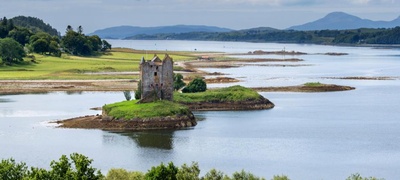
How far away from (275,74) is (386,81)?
23839 millimetres

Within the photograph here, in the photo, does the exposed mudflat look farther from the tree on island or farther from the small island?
the tree on island

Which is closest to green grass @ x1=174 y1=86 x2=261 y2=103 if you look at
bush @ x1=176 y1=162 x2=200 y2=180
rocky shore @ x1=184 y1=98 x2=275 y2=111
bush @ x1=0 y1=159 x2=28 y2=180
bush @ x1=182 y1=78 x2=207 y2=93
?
rocky shore @ x1=184 y1=98 x2=275 y2=111

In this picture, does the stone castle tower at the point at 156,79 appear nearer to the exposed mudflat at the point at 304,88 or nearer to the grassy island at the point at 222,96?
the grassy island at the point at 222,96

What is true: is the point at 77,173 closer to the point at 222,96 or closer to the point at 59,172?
the point at 59,172

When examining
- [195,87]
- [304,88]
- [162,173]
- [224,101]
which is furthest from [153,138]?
[304,88]

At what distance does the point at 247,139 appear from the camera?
218ft

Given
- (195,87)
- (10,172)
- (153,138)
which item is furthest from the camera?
(195,87)

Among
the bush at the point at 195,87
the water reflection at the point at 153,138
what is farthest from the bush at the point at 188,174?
the bush at the point at 195,87

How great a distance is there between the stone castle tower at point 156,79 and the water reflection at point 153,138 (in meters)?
6.92

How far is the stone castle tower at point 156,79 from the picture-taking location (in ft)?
254

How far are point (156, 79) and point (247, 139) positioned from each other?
50.7 feet

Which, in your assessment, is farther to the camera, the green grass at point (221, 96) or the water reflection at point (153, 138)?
the green grass at point (221, 96)

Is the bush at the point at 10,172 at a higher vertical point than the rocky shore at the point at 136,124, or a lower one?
higher

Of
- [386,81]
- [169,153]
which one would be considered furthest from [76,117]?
[386,81]
